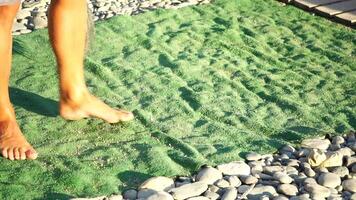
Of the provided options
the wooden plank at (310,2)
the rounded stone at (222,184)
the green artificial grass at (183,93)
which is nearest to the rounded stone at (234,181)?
the rounded stone at (222,184)

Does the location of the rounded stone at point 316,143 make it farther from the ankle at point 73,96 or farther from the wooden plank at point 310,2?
the wooden plank at point 310,2

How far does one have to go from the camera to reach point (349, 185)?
2654mm

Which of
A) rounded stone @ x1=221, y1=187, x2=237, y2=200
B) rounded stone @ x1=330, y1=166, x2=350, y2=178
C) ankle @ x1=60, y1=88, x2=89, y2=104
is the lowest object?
rounded stone @ x1=221, y1=187, x2=237, y2=200

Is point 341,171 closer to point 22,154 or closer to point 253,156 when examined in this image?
point 253,156

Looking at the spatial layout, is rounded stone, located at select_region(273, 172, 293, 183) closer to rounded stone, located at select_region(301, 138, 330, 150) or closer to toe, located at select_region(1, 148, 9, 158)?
rounded stone, located at select_region(301, 138, 330, 150)

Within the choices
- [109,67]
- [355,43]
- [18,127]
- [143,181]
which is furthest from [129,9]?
[143,181]

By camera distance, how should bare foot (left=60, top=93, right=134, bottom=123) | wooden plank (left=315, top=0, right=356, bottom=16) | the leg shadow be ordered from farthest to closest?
wooden plank (left=315, top=0, right=356, bottom=16) < the leg shadow < bare foot (left=60, top=93, right=134, bottom=123)

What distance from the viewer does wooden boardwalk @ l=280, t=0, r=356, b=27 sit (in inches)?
177

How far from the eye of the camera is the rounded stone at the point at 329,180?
267 centimetres

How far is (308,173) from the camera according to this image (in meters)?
2.76

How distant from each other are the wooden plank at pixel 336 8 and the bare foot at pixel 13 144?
8.45ft

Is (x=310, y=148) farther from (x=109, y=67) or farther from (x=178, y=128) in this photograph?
(x=109, y=67)

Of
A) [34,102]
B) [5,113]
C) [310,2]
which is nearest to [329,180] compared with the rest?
[5,113]

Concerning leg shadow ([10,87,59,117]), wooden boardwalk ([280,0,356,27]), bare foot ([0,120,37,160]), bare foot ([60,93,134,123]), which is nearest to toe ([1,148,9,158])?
bare foot ([0,120,37,160])
